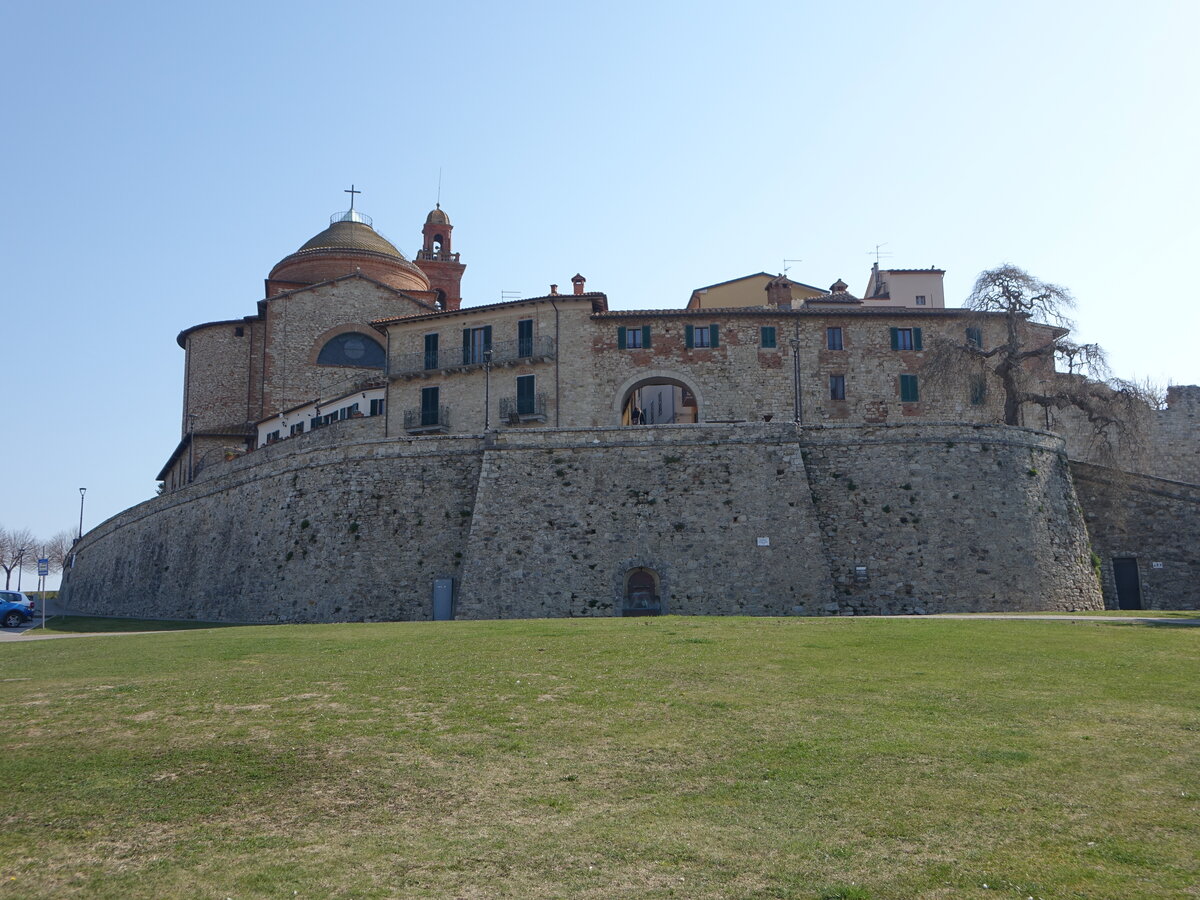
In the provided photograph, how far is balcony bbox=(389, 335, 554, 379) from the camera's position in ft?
150

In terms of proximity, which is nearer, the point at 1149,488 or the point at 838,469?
the point at 838,469

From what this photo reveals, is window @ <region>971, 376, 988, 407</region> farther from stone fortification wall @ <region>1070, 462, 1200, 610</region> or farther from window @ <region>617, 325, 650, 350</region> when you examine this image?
window @ <region>617, 325, 650, 350</region>

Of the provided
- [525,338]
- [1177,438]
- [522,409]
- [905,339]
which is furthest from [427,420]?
[1177,438]

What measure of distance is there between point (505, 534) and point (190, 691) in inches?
700

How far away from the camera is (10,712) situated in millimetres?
14109

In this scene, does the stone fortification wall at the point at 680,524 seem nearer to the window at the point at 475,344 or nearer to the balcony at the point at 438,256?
the window at the point at 475,344

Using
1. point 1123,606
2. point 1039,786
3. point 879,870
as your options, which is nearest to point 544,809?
point 879,870

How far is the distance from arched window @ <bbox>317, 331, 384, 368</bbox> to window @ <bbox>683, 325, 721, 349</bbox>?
22.2 meters

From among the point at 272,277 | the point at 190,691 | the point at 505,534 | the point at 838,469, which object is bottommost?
the point at 190,691

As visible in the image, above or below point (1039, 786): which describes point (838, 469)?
above

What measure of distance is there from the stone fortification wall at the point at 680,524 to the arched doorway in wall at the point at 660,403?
10881 millimetres

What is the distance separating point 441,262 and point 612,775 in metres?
64.6

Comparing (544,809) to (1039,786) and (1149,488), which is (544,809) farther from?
(1149,488)

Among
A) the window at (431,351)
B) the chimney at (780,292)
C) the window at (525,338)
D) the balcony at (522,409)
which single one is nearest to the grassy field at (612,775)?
the balcony at (522,409)
